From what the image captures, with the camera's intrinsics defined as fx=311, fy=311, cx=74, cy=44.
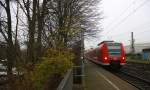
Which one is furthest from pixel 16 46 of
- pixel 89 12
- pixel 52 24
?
pixel 89 12

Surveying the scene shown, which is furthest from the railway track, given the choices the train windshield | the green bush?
the train windshield

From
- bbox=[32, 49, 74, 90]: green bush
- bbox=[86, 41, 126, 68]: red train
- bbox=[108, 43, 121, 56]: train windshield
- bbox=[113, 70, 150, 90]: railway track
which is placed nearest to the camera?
bbox=[32, 49, 74, 90]: green bush

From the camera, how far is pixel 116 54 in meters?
32.1

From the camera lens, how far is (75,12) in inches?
1272

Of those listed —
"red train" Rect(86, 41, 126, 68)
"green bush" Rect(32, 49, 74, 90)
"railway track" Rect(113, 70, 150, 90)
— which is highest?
"red train" Rect(86, 41, 126, 68)

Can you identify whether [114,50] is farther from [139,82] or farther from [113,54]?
[139,82]

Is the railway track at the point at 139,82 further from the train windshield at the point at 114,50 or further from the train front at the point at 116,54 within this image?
the train windshield at the point at 114,50

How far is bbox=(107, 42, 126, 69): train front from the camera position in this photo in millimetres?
31672

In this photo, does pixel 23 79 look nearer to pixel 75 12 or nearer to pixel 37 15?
pixel 37 15

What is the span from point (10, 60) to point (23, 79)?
5.43m

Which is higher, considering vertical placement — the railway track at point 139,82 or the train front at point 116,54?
the train front at point 116,54

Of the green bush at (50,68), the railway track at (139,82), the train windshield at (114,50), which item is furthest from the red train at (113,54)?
the green bush at (50,68)

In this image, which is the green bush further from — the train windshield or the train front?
the train windshield

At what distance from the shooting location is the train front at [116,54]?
3167 cm
